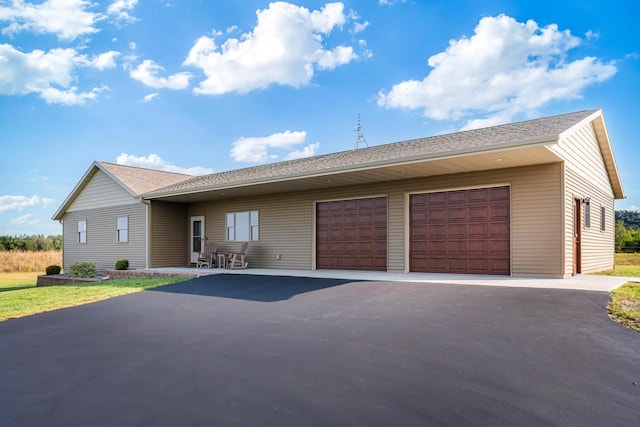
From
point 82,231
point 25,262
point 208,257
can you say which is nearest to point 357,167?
point 208,257

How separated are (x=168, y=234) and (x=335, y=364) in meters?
13.0

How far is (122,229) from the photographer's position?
16.0 meters

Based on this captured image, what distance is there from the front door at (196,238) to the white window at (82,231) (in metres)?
5.55

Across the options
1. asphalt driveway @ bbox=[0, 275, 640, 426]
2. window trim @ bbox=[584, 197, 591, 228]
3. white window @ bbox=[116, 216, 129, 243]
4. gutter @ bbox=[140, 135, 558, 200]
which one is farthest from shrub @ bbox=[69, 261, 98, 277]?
window trim @ bbox=[584, 197, 591, 228]

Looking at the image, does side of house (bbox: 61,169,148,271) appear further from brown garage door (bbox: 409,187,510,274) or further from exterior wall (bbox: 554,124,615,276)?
exterior wall (bbox: 554,124,615,276)

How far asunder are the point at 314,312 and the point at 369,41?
10.0 metres

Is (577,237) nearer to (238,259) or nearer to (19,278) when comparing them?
(238,259)

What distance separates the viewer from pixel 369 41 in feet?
42.9

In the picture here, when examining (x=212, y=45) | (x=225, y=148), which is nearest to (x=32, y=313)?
(x=212, y=45)

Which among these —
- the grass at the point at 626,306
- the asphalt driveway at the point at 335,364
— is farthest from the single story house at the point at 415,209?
the asphalt driveway at the point at 335,364

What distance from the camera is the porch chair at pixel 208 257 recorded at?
46.6ft

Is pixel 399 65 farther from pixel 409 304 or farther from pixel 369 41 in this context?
pixel 409 304

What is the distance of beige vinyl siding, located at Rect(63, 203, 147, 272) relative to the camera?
15.2 m

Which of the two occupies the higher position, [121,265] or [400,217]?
Answer: [400,217]
